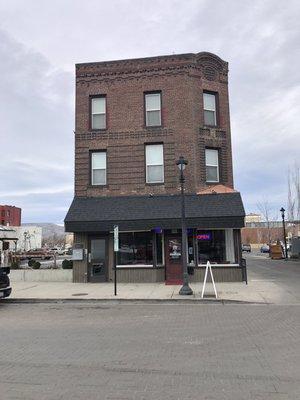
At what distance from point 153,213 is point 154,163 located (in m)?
2.79

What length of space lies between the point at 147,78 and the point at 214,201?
6954 millimetres

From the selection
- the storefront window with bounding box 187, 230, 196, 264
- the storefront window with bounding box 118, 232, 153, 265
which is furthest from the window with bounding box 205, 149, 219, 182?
the storefront window with bounding box 118, 232, 153, 265

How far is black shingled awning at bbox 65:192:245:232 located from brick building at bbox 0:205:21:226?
9164cm

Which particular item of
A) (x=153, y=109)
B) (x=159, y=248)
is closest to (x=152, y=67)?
(x=153, y=109)

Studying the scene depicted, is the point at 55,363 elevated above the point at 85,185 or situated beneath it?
situated beneath

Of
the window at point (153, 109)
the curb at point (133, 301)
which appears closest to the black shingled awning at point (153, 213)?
the window at point (153, 109)

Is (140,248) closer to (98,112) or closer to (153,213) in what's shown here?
(153,213)

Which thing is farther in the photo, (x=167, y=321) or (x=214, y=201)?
(x=214, y=201)

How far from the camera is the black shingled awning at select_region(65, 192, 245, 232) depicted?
20359 millimetres

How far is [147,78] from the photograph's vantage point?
74.6 feet

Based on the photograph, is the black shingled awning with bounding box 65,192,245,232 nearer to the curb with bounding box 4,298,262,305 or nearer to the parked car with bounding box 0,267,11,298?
the curb with bounding box 4,298,262,305

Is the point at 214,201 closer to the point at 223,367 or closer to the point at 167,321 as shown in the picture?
the point at 167,321

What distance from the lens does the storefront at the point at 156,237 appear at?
2053cm

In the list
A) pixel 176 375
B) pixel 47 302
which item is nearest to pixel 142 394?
pixel 176 375
